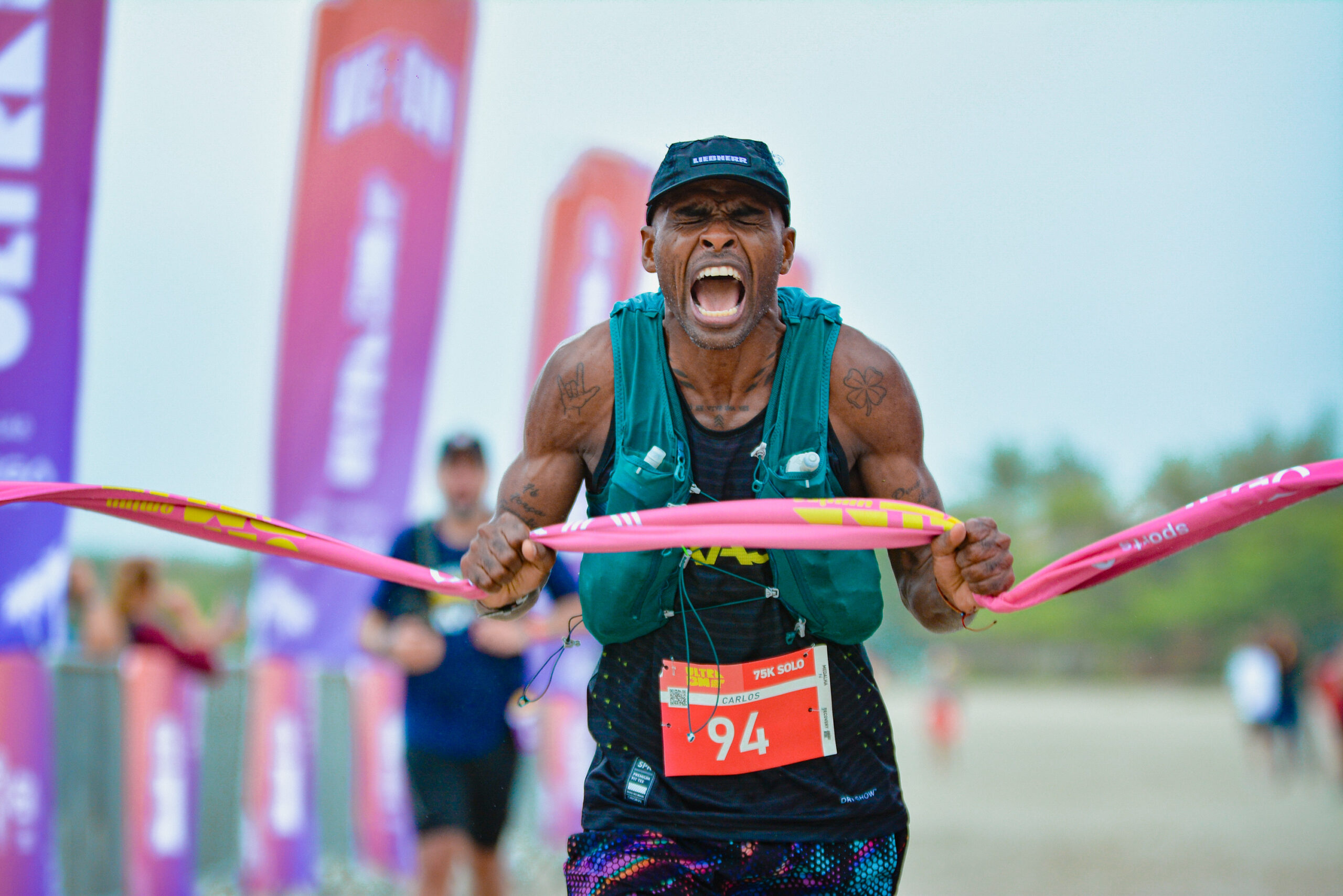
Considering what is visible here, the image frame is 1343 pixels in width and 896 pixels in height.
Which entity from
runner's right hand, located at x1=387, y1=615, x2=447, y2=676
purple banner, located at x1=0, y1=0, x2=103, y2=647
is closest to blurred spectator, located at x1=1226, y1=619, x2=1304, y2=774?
runner's right hand, located at x1=387, y1=615, x2=447, y2=676

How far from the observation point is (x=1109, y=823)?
10438mm

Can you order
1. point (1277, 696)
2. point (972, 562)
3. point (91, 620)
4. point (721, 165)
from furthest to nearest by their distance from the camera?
1. point (1277, 696)
2. point (91, 620)
3. point (721, 165)
4. point (972, 562)

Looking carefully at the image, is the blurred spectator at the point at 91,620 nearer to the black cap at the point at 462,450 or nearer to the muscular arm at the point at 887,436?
the black cap at the point at 462,450

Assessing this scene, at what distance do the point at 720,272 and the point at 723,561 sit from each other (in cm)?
60

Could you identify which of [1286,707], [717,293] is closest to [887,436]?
[717,293]

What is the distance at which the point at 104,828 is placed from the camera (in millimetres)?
5840

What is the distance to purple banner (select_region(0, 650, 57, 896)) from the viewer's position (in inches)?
192

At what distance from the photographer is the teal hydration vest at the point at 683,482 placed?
227 cm

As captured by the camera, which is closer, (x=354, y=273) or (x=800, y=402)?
(x=800, y=402)

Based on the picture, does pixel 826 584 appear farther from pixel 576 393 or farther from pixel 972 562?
pixel 576 393

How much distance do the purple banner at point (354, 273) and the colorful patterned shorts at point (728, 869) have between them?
15.8 ft

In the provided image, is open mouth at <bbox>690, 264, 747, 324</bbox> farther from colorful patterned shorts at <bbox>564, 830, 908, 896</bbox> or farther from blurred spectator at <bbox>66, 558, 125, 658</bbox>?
blurred spectator at <bbox>66, 558, 125, 658</bbox>

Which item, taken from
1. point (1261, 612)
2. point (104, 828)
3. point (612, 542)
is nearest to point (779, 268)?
point (612, 542)

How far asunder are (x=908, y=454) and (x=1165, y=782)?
44.2 feet
